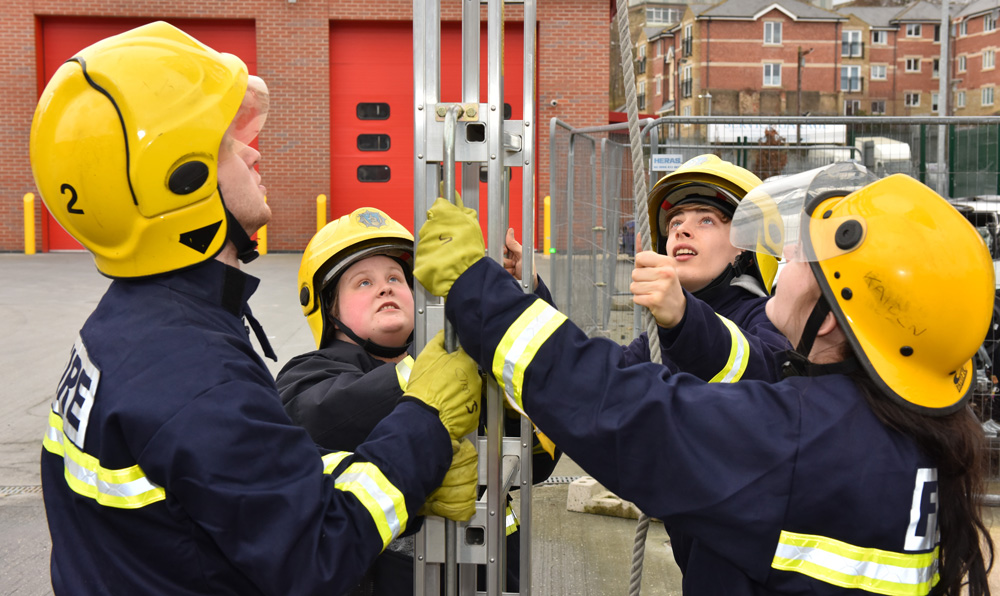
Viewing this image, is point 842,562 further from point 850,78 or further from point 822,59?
point 850,78

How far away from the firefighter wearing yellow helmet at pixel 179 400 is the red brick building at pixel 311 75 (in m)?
13.8

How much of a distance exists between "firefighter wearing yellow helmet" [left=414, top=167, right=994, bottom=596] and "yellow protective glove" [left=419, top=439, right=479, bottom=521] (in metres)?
0.27

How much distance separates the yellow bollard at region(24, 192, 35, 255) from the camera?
52.0 ft

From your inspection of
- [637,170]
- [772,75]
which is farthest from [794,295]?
Result: [772,75]

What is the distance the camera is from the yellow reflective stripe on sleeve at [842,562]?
5.26ft

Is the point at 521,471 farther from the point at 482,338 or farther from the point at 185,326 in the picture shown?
the point at 185,326

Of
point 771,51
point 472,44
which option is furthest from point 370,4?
point 771,51

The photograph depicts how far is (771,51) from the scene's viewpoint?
7744cm

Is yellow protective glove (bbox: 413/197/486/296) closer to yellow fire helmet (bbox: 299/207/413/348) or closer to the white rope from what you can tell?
the white rope

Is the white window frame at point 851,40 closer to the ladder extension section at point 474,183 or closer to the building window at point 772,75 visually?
the building window at point 772,75

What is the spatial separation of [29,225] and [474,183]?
16.4 m

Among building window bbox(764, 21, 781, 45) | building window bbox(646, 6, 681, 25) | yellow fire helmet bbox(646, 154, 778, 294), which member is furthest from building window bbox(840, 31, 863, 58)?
yellow fire helmet bbox(646, 154, 778, 294)

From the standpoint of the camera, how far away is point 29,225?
15984 millimetres

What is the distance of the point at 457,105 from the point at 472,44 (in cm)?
17
